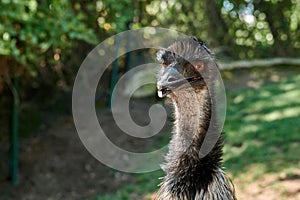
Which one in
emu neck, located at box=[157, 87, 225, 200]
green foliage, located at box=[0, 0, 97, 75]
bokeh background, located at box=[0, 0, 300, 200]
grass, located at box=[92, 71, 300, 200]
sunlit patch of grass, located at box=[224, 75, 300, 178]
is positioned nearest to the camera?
emu neck, located at box=[157, 87, 225, 200]

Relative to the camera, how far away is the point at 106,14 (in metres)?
5.85

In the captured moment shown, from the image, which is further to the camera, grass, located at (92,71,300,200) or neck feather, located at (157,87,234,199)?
grass, located at (92,71,300,200)

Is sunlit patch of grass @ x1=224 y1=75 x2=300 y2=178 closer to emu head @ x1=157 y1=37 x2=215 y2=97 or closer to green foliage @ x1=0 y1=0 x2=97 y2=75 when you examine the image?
green foliage @ x1=0 y1=0 x2=97 y2=75

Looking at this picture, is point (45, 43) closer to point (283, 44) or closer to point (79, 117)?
point (79, 117)

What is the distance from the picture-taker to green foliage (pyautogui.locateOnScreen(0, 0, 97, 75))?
4.52 meters

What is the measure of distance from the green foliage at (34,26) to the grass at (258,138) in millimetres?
1849

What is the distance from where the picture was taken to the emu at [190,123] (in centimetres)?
259

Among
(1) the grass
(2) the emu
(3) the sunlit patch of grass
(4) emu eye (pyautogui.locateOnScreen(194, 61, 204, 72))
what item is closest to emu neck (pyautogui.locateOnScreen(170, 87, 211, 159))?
(2) the emu

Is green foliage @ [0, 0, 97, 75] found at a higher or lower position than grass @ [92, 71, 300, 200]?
higher

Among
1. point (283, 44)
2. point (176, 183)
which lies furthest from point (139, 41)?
point (176, 183)

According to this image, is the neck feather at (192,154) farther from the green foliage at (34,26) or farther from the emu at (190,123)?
the green foliage at (34,26)

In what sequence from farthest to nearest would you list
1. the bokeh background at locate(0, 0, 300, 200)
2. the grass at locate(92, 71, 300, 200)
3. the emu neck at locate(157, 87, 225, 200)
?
the grass at locate(92, 71, 300, 200) < the bokeh background at locate(0, 0, 300, 200) < the emu neck at locate(157, 87, 225, 200)

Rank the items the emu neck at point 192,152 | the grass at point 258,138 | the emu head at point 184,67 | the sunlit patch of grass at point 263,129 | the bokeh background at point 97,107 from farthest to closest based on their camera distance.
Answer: the sunlit patch of grass at point 263,129
the grass at point 258,138
the bokeh background at point 97,107
the emu neck at point 192,152
the emu head at point 184,67

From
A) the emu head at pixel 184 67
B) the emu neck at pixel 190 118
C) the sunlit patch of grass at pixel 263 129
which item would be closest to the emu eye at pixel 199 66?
the emu head at pixel 184 67
